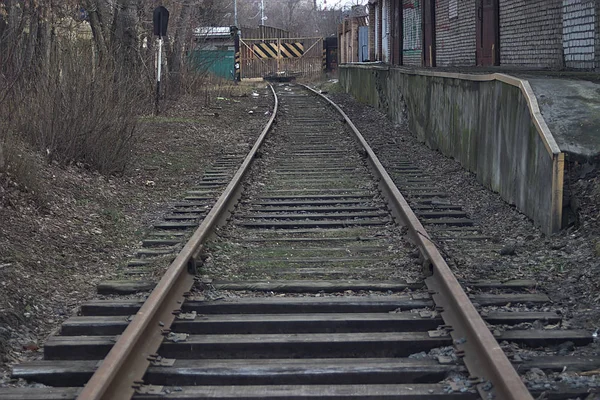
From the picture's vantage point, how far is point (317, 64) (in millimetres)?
51719

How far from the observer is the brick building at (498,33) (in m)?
12.0

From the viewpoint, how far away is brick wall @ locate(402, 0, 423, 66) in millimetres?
26047

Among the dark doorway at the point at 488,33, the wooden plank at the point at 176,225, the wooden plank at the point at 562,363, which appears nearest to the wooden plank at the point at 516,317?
the wooden plank at the point at 562,363

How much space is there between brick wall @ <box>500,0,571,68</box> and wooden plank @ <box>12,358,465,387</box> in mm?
9792

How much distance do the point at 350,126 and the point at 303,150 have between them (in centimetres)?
270

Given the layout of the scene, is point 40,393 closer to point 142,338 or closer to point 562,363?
point 142,338

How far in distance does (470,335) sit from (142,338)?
1.80 metres

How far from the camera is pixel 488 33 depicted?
56.7 feet

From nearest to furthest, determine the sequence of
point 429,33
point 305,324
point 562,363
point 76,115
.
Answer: point 562,363
point 305,324
point 76,115
point 429,33

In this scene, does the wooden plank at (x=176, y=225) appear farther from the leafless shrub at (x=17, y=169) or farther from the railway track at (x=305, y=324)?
the leafless shrub at (x=17, y=169)

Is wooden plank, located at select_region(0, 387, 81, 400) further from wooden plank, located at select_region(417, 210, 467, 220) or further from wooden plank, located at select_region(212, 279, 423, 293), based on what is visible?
wooden plank, located at select_region(417, 210, 467, 220)

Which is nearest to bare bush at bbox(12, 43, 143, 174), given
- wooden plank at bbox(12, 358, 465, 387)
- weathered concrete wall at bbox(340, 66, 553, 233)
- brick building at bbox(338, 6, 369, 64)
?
weathered concrete wall at bbox(340, 66, 553, 233)

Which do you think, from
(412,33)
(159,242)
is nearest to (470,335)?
(159,242)

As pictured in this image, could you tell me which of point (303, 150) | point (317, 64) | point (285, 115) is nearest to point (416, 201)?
point (303, 150)
